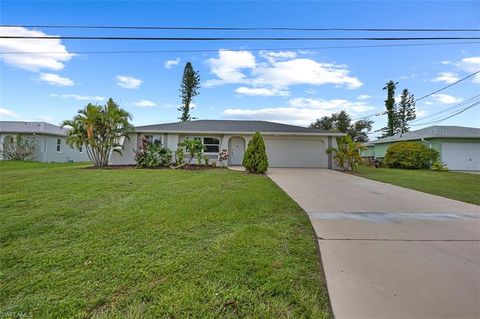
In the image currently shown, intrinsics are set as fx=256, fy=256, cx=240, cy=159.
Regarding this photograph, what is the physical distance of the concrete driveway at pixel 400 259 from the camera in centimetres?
221

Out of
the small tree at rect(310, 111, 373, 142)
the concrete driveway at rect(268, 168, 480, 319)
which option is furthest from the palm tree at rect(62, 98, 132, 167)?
the small tree at rect(310, 111, 373, 142)

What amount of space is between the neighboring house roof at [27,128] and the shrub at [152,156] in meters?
13.0

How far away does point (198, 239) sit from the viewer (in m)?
3.67

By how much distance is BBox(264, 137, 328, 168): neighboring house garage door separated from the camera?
1770 centimetres

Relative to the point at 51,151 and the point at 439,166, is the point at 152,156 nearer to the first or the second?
the point at 51,151

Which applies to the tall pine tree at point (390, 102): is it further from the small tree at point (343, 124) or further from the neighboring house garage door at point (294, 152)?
the neighboring house garage door at point (294, 152)

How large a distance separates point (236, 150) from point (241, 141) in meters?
0.73

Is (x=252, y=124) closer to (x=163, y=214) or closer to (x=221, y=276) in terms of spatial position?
(x=163, y=214)

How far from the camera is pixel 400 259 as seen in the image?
10.2 ft

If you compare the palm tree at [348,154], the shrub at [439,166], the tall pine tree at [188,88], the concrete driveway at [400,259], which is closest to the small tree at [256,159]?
the palm tree at [348,154]

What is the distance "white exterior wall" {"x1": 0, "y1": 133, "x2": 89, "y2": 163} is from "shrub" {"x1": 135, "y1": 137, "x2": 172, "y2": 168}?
1301 centimetres

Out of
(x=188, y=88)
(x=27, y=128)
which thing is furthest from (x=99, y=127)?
(x=188, y=88)

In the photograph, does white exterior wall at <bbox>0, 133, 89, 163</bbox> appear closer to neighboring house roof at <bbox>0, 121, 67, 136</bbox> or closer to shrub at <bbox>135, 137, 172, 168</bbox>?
neighboring house roof at <bbox>0, 121, 67, 136</bbox>

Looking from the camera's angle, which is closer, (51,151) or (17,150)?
(17,150)
